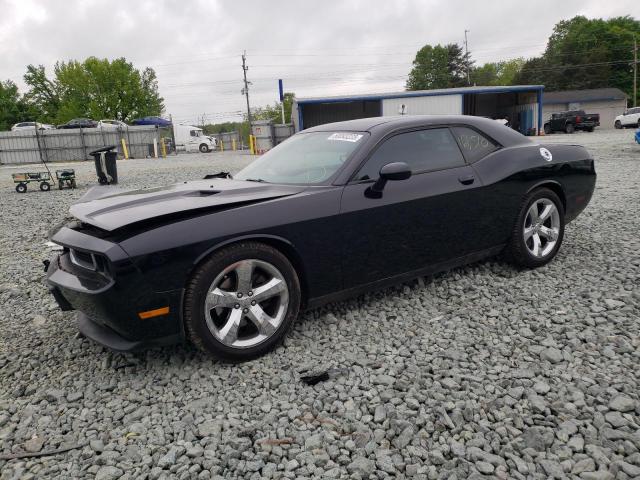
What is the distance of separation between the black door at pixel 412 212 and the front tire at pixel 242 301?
495mm

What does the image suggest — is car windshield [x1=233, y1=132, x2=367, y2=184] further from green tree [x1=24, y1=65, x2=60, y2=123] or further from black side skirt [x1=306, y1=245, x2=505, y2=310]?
green tree [x1=24, y1=65, x2=60, y2=123]

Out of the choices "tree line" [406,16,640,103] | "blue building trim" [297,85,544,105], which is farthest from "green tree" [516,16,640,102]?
"blue building trim" [297,85,544,105]

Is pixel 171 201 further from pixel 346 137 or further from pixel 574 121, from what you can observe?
pixel 574 121

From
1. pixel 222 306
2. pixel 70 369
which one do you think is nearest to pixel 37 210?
pixel 70 369

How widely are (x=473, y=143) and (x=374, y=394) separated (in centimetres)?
238

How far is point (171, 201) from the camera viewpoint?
3.02m

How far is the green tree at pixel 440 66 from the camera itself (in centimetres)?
8300

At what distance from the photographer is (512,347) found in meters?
2.96

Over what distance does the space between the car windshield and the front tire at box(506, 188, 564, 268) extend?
5.32 ft

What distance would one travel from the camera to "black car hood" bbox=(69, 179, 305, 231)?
2.76 meters

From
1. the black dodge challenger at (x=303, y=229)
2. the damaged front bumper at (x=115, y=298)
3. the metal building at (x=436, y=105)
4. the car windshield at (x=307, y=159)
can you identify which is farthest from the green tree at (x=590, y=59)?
the damaged front bumper at (x=115, y=298)

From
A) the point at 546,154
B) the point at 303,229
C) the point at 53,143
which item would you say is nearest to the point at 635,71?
the point at 53,143

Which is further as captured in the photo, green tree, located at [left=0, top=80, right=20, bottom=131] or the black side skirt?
green tree, located at [left=0, top=80, right=20, bottom=131]

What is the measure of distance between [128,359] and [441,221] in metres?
2.34
